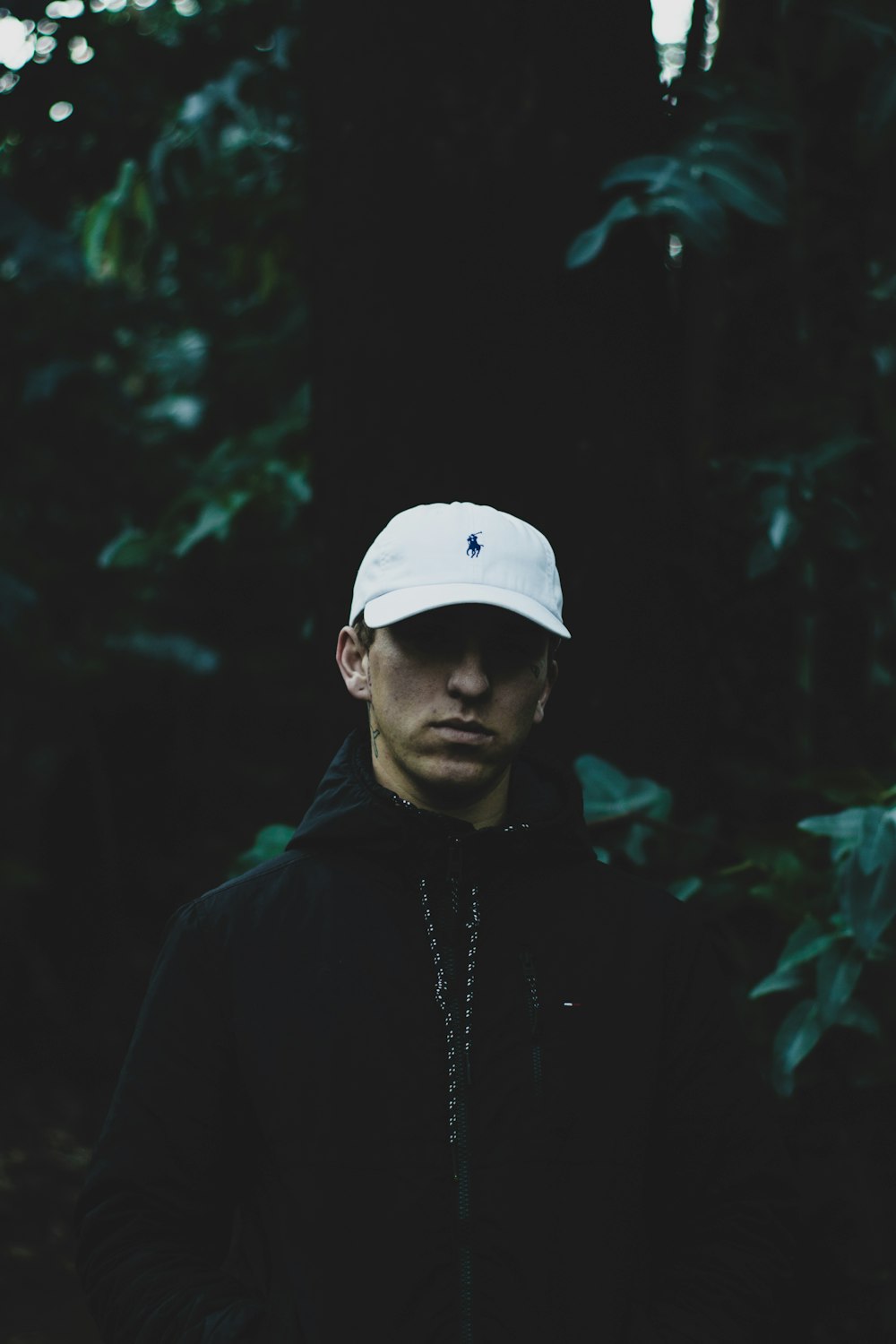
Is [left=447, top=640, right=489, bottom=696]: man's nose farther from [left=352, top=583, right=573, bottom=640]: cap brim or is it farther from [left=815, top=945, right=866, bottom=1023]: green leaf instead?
[left=815, top=945, right=866, bottom=1023]: green leaf

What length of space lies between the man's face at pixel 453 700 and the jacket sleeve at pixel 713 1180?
0.38m

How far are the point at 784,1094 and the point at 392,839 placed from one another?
92cm

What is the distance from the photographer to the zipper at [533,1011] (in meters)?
1.74

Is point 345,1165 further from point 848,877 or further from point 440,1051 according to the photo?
point 848,877

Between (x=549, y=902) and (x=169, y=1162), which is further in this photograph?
(x=549, y=902)

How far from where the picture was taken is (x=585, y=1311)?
1.69 meters

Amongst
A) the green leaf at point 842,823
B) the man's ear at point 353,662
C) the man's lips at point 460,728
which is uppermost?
the man's ear at point 353,662

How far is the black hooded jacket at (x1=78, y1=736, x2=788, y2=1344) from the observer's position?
1671 millimetres

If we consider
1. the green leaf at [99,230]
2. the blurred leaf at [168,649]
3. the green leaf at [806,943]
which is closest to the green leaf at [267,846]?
the green leaf at [806,943]

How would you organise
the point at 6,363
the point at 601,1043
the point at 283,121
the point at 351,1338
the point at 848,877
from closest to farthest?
1. the point at 351,1338
2. the point at 601,1043
3. the point at 848,877
4. the point at 283,121
5. the point at 6,363

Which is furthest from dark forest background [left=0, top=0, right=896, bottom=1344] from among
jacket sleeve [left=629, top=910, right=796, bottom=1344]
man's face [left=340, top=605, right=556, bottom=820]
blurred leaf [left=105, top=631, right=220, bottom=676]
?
blurred leaf [left=105, top=631, right=220, bottom=676]

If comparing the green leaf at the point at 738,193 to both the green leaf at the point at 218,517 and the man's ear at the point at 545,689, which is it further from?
the green leaf at the point at 218,517

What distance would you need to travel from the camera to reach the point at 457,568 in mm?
1898

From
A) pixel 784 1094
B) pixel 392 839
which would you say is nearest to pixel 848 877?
pixel 784 1094
